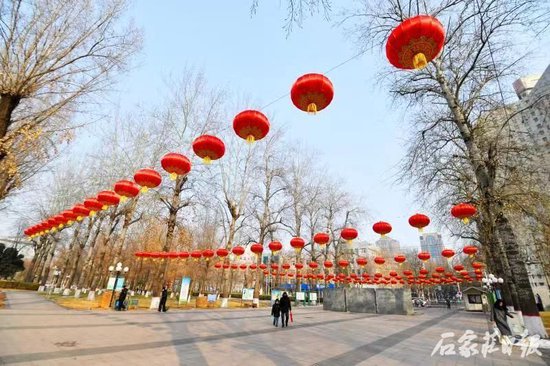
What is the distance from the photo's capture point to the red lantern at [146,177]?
779cm

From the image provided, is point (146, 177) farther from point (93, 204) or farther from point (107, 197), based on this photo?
point (93, 204)

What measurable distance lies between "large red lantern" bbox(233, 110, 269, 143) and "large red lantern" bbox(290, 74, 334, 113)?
77 cm

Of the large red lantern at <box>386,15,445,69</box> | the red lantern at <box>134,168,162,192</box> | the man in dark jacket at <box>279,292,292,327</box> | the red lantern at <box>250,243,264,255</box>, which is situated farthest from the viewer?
the red lantern at <box>250,243,264,255</box>

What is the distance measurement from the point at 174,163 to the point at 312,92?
13.1 ft

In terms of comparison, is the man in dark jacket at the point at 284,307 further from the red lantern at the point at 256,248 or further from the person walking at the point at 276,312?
the red lantern at the point at 256,248

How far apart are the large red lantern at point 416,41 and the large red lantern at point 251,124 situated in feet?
8.30

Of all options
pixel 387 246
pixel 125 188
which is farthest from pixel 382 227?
pixel 387 246

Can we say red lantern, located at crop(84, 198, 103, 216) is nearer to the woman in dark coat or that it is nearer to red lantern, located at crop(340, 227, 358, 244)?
red lantern, located at crop(340, 227, 358, 244)

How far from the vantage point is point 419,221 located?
10.7 meters

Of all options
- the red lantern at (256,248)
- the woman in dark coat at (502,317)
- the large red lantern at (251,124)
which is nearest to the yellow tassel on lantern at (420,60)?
the large red lantern at (251,124)

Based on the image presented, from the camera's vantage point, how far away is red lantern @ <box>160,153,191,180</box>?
6770mm

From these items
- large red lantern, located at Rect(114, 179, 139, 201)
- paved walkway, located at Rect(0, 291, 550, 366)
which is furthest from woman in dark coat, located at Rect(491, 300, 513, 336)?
large red lantern, located at Rect(114, 179, 139, 201)

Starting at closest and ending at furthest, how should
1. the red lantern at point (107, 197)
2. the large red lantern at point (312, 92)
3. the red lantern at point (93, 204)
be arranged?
1. the large red lantern at point (312, 92)
2. the red lantern at point (107, 197)
3. the red lantern at point (93, 204)

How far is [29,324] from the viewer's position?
9.09 meters
